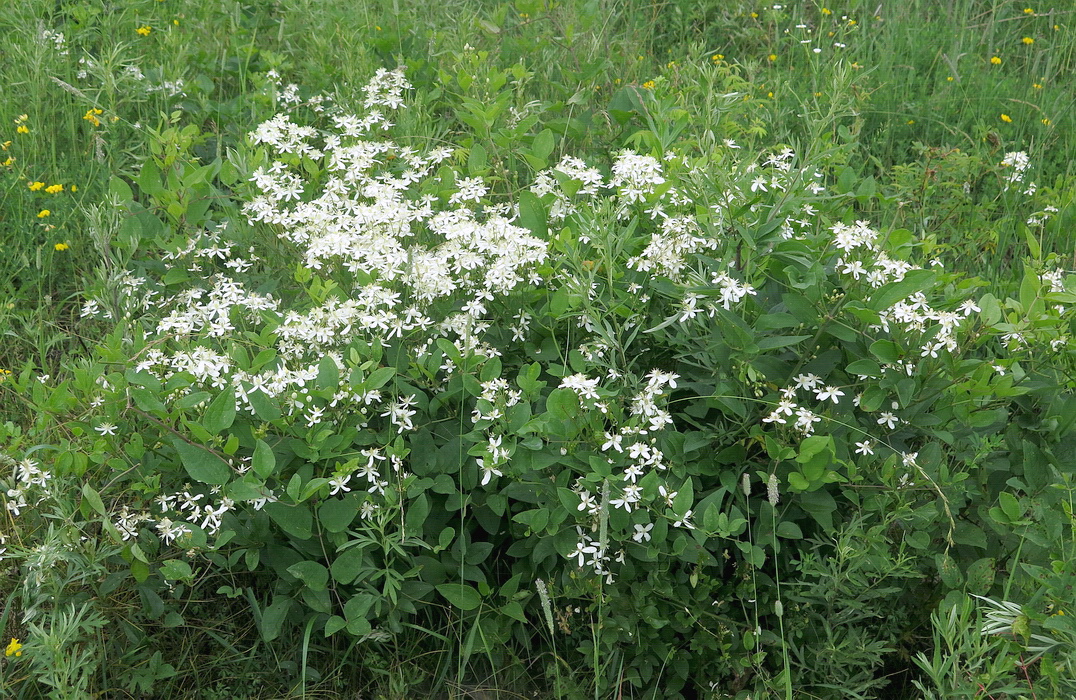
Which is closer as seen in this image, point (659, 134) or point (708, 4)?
point (659, 134)

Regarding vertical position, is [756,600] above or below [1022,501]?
below

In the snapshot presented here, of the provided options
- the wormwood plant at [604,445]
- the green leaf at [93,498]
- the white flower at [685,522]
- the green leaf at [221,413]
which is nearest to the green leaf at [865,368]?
the wormwood plant at [604,445]

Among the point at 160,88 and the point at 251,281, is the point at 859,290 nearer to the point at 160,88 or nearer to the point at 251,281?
the point at 251,281

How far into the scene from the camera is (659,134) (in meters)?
2.65

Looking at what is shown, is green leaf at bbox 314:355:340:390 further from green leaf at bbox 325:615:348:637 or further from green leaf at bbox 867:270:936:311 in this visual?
green leaf at bbox 867:270:936:311

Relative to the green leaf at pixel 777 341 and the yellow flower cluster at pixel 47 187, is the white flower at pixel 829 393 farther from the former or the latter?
Result: the yellow flower cluster at pixel 47 187

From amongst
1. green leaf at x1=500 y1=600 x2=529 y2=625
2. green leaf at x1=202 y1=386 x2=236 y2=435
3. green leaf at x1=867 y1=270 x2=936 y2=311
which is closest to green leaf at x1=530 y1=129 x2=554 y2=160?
green leaf at x1=867 y1=270 x2=936 y2=311

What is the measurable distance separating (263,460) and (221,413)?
15cm

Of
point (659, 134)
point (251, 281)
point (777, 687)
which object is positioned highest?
point (659, 134)

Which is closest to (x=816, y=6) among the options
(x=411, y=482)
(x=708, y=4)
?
(x=708, y=4)

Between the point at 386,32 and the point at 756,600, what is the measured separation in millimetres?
3061

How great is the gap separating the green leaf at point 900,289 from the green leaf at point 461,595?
114cm

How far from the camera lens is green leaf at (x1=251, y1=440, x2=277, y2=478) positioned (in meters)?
1.88

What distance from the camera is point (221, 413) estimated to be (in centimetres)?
194
